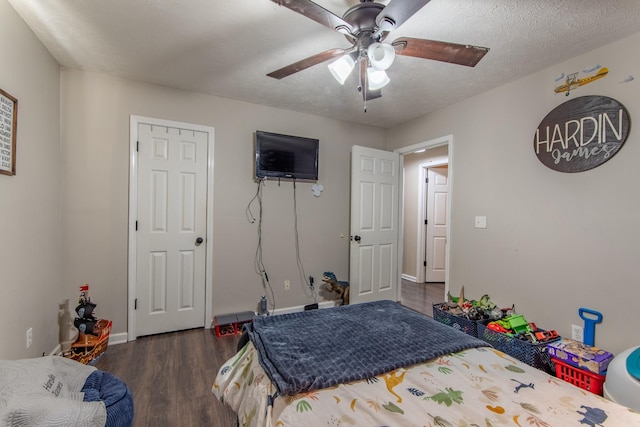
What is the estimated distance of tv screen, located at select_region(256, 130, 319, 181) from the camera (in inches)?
125

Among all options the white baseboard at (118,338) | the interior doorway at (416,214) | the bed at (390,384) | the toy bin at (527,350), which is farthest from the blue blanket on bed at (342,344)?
the interior doorway at (416,214)

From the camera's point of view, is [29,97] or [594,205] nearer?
[29,97]

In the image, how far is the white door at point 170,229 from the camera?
2.78m

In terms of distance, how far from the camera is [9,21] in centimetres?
172

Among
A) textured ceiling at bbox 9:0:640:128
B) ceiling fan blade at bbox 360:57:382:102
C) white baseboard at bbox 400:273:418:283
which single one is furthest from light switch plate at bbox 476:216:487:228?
white baseboard at bbox 400:273:418:283

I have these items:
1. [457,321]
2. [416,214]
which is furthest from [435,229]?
[457,321]

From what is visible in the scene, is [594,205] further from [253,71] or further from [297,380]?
[253,71]

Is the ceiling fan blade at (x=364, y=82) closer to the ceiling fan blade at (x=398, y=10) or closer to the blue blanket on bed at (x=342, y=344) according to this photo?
the ceiling fan blade at (x=398, y=10)

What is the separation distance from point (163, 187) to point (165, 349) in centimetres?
151

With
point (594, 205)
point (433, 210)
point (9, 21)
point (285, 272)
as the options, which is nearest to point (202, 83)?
point (9, 21)

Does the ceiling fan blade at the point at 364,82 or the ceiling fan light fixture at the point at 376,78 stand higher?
the ceiling fan blade at the point at 364,82

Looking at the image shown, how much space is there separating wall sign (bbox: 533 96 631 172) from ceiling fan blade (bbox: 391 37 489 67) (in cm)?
123

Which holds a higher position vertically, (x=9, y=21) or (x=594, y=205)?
(x=9, y=21)

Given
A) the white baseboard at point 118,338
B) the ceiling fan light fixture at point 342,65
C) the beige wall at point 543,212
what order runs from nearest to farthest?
the ceiling fan light fixture at point 342,65, the beige wall at point 543,212, the white baseboard at point 118,338
